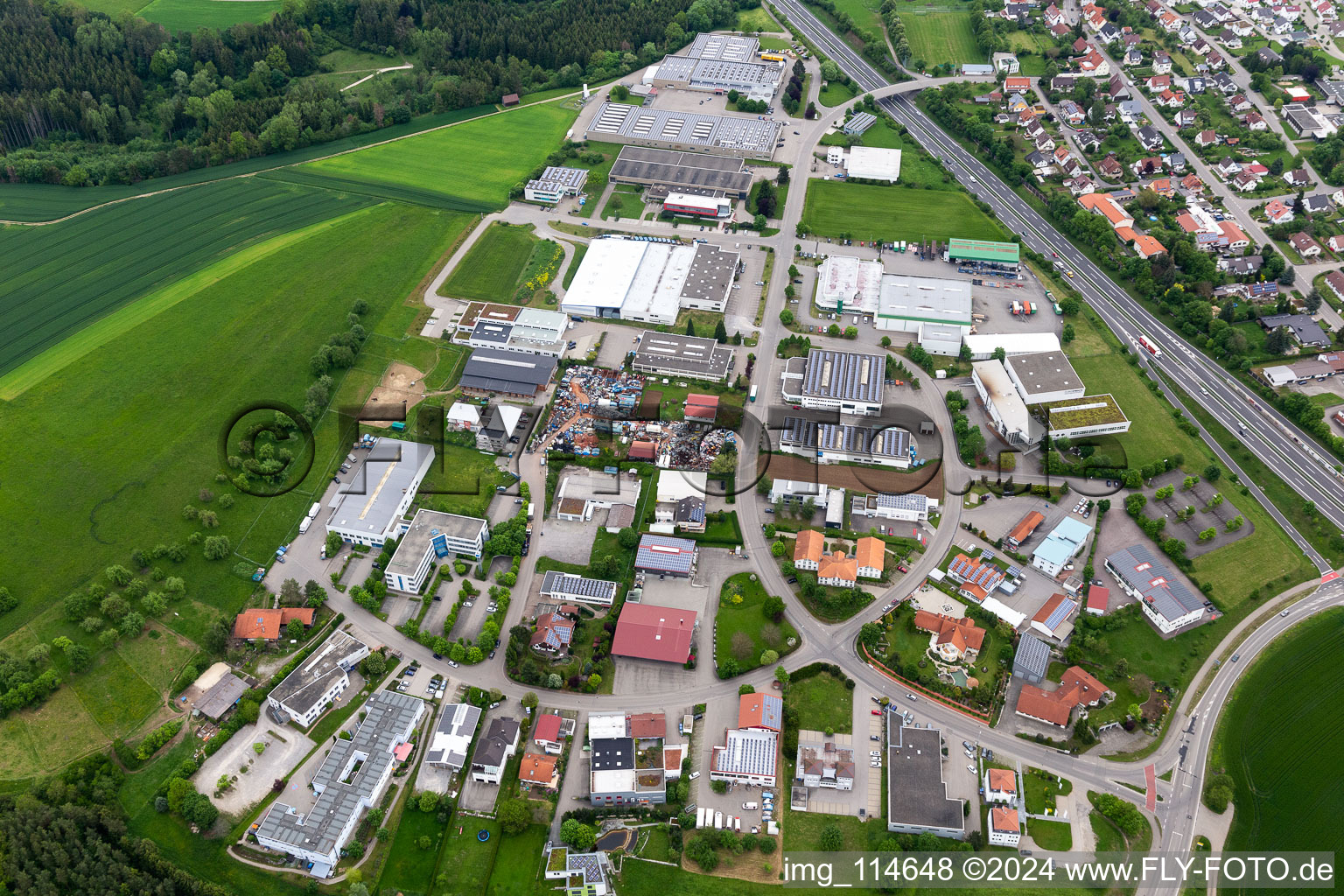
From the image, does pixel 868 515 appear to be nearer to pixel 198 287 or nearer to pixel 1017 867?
pixel 1017 867

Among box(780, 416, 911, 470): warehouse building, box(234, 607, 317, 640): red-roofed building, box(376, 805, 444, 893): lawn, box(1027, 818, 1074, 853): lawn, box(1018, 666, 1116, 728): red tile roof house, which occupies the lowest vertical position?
box(1027, 818, 1074, 853): lawn

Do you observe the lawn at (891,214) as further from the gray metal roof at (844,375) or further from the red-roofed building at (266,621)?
the red-roofed building at (266,621)

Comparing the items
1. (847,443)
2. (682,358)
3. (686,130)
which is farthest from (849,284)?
(686,130)

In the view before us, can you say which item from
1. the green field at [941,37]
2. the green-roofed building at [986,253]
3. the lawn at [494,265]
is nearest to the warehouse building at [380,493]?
the lawn at [494,265]

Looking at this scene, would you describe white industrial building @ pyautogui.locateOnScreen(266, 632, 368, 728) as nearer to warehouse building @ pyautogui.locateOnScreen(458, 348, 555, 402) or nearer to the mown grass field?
the mown grass field

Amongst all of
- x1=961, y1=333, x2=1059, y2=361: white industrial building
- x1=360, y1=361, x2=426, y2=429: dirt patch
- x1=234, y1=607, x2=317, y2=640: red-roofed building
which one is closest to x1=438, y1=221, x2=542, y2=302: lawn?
x1=360, y1=361, x2=426, y2=429: dirt patch

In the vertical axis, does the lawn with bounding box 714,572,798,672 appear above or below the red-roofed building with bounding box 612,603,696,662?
below

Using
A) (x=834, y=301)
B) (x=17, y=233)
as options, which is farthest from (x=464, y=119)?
(x=834, y=301)
